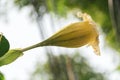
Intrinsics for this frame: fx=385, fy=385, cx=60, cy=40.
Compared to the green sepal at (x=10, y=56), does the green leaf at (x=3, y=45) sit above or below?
above

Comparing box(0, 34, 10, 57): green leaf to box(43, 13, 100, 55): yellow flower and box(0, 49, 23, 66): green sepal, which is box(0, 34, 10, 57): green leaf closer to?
box(0, 49, 23, 66): green sepal

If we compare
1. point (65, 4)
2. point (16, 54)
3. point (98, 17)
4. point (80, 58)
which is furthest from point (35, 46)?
point (80, 58)

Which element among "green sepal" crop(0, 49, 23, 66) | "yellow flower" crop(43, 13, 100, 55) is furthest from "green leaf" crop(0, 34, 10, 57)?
"yellow flower" crop(43, 13, 100, 55)

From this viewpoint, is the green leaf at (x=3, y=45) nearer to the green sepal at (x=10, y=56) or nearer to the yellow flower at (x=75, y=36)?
the green sepal at (x=10, y=56)

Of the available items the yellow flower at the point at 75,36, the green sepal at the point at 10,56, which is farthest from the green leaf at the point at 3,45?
the yellow flower at the point at 75,36

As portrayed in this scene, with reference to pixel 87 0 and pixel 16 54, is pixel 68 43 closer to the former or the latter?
pixel 16 54

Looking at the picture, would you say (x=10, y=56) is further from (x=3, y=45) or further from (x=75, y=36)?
(x=75, y=36)

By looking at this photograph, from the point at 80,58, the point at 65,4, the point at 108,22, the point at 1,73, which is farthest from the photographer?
the point at 80,58

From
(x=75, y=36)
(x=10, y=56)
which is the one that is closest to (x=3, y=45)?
(x=10, y=56)
